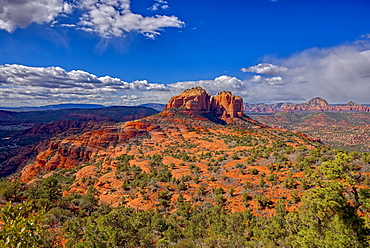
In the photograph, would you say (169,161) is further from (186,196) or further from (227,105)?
(227,105)

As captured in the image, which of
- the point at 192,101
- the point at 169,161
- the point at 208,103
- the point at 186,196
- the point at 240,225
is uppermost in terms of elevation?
the point at 192,101

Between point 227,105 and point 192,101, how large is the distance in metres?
31.9

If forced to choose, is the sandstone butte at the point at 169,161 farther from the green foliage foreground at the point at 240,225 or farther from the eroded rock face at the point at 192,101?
the green foliage foreground at the point at 240,225

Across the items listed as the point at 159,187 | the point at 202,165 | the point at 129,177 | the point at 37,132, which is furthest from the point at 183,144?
the point at 37,132

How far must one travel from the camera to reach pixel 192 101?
141250 mm

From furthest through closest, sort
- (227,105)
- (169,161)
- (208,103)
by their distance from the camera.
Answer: (227,105)
(208,103)
(169,161)

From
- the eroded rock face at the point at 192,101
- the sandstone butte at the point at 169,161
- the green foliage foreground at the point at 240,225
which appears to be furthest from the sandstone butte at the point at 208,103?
the green foliage foreground at the point at 240,225

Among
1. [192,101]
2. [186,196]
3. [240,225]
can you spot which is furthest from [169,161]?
[192,101]

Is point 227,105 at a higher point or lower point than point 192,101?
lower

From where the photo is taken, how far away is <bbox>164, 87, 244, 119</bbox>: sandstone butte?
143m

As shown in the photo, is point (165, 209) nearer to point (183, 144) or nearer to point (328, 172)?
point (328, 172)

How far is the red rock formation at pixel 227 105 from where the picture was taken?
152 m

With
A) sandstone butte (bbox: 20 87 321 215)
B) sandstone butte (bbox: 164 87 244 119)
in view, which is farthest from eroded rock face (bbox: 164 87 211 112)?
sandstone butte (bbox: 20 87 321 215)

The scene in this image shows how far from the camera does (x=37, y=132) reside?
166500 millimetres
